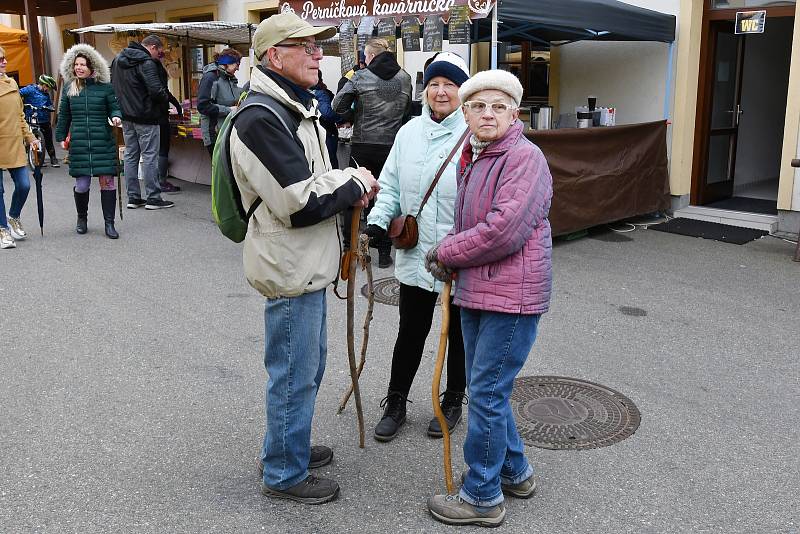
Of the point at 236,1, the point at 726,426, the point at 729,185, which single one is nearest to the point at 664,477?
the point at 726,426

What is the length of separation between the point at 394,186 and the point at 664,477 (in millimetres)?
1772

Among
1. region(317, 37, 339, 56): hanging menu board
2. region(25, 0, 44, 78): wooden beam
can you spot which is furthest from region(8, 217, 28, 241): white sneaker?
region(25, 0, 44, 78): wooden beam

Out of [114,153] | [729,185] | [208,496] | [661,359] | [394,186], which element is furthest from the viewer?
[729,185]

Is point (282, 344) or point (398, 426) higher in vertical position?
point (282, 344)

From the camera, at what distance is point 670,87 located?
9.27 metres

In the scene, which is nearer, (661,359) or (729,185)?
(661,359)

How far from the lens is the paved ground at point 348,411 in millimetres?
3096

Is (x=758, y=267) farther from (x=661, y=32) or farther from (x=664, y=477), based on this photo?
(x=664, y=477)

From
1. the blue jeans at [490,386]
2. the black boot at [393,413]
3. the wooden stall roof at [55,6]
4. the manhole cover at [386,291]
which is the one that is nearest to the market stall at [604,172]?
A: the manhole cover at [386,291]

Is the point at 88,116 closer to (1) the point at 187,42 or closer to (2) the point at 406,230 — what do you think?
(1) the point at 187,42

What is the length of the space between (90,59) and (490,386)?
6466mm

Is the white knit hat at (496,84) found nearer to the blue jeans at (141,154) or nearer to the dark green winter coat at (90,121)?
the dark green winter coat at (90,121)

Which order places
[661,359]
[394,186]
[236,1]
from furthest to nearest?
1. [236,1]
2. [661,359]
3. [394,186]

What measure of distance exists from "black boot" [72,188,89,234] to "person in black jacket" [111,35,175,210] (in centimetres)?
156
